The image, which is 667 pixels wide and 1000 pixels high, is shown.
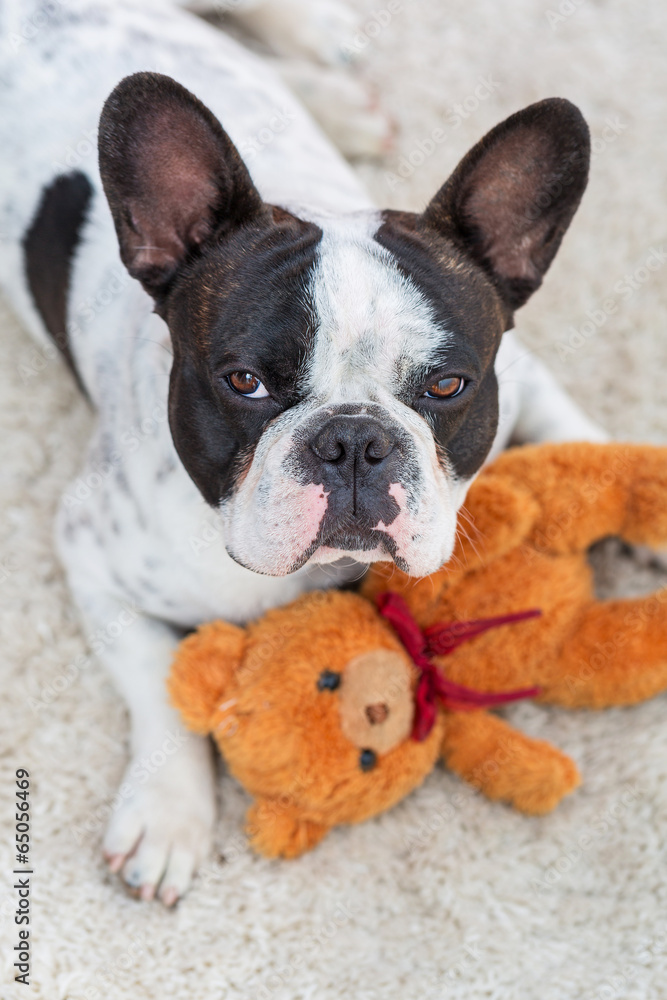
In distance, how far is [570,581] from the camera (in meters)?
2.90

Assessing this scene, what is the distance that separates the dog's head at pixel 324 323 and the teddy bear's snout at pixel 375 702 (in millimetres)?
375

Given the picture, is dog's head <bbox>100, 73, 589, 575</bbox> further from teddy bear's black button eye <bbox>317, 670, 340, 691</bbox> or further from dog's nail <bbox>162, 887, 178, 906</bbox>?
dog's nail <bbox>162, 887, 178, 906</bbox>

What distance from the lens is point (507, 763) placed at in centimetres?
277

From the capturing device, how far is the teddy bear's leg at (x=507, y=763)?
2.74m

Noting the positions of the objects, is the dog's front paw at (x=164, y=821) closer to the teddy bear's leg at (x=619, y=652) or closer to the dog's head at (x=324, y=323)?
the dog's head at (x=324, y=323)

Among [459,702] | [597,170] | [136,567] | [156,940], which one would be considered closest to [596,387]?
[597,170]

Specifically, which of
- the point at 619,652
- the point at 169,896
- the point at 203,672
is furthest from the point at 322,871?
the point at 619,652

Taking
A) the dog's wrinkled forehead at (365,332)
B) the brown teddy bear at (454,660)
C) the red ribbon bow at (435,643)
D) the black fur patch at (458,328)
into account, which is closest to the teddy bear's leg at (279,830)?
the brown teddy bear at (454,660)

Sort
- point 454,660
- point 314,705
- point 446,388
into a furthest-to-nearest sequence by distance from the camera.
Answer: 1. point 454,660
2. point 314,705
3. point 446,388

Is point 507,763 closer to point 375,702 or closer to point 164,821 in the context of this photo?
point 375,702

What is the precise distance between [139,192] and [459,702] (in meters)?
1.66

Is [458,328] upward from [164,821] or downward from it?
upward

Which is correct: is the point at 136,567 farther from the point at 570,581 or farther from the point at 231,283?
the point at 570,581

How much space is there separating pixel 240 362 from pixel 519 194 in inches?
36.7
